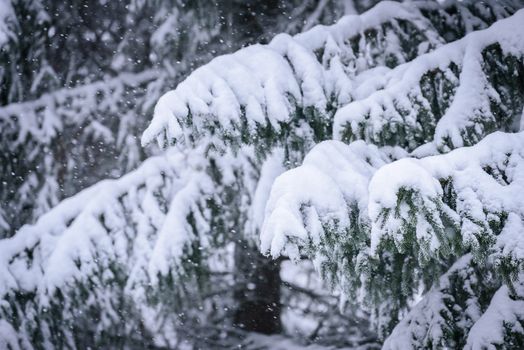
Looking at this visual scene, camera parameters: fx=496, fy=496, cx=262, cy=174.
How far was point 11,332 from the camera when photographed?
3584mm

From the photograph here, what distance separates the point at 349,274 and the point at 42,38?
12.9ft

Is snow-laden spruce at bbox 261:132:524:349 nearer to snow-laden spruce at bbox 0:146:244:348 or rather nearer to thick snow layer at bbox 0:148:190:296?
snow-laden spruce at bbox 0:146:244:348

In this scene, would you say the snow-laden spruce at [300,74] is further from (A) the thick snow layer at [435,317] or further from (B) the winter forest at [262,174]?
(A) the thick snow layer at [435,317]

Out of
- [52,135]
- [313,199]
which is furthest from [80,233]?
[313,199]

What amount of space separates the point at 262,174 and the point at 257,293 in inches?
54.2

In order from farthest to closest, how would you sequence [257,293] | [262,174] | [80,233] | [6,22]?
[257,293] → [6,22] → [262,174] → [80,233]

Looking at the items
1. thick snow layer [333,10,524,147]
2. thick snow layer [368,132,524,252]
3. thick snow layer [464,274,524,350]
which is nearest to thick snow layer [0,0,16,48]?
thick snow layer [333,10,524,147]

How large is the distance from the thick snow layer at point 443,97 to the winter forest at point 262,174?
1 centimetres

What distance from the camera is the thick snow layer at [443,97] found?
2.38 metres

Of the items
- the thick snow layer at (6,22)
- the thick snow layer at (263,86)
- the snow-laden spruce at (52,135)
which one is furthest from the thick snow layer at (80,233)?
the thick snow layer at (6,22)

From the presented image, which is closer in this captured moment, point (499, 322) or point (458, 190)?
point (458, 190)

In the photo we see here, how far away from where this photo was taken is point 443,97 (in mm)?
2627

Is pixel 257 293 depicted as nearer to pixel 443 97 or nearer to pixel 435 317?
pixel 435 317

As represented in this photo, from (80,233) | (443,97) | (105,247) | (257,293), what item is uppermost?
(443,97)
